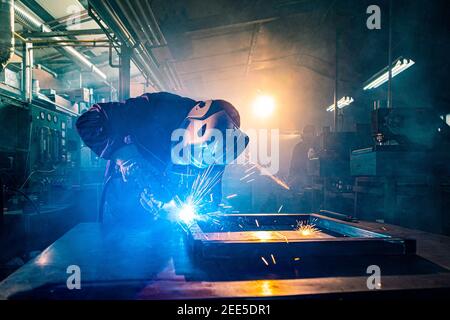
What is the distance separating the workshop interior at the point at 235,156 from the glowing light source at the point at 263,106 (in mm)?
49

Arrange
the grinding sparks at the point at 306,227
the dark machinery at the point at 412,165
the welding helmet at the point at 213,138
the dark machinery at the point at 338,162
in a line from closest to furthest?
the welding helmet at the point at 213,138
the grinding sparks at the point at 306,227
the dark machinery at the point at 412,165
the dark machinery at the point at 338,162

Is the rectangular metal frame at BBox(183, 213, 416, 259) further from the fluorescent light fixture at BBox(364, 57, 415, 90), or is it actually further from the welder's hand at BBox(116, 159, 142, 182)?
the fluorescent light fixture at BBox(364, 57, 415, 90)

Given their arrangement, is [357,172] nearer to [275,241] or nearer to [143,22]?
[275,241]

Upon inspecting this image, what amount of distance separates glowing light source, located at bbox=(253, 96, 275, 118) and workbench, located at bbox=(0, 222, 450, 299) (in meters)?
8.69

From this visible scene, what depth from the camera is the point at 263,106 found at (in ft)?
32.1

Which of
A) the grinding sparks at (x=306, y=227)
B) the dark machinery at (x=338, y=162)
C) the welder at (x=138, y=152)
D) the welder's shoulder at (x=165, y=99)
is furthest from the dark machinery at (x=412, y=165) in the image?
the welder's shoulder at (x=165, y=99)

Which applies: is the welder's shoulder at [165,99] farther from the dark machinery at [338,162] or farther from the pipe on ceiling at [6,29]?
the pipe on ceiling at [6,29]

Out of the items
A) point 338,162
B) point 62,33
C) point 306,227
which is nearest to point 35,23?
point 62,33

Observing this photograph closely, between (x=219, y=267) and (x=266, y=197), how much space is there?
5822 mm

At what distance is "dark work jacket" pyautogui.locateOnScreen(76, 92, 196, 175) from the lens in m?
2.23

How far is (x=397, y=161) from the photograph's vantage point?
2844 millimetres

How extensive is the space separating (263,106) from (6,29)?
7.01 m

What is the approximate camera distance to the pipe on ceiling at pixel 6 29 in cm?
478

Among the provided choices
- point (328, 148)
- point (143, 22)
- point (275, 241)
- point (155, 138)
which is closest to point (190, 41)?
point (143, 22)
